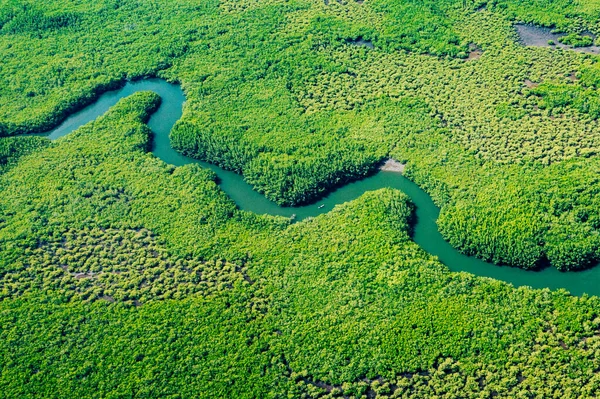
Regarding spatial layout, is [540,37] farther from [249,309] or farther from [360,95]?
[249,309]

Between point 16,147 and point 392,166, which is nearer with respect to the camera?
point 392,166

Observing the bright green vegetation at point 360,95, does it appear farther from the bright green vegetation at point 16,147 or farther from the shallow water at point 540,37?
the bright green vegetation at point 16,147

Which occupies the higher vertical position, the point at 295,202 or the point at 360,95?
the point at 360,95

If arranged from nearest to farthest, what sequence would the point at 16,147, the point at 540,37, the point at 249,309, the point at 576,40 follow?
the point at 249,309 < the point at 16,147 < the point at 576,40 < the point at 540,37

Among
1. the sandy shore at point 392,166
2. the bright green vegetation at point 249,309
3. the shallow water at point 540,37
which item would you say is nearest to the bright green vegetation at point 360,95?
the sandy shore at point 392,166

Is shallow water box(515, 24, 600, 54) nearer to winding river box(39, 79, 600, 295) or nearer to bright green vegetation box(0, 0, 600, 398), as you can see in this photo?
bright green vegetation box(0, 0, 600, 398)

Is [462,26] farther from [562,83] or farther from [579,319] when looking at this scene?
[579,319]

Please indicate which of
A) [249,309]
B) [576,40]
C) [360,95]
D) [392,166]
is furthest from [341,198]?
[576,40]
